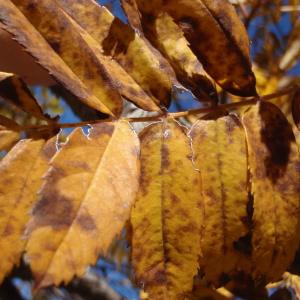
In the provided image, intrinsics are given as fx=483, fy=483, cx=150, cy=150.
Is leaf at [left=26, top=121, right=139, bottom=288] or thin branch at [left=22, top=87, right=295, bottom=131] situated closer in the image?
leaf at [left=26, top=121, right=139, bottom=288]

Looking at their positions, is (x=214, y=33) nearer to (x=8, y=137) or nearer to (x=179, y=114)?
(x=179, y=114)

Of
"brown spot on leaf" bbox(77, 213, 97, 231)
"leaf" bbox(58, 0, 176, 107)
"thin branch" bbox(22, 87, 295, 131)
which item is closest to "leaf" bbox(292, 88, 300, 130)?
"thin branch" bbox(22, 87, 295, 131)

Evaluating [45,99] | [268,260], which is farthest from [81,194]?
[45,99]

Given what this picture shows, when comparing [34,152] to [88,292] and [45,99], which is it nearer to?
[88,292]

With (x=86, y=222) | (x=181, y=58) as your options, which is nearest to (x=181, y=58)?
(x=181, y=58)

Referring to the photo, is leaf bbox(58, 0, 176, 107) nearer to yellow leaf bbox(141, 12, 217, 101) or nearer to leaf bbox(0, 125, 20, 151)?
yellow leaf bbox(141, 12, 217, 101)

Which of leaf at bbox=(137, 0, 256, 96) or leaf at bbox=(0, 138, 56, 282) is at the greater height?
leaf at bbox=(137, 0, 256, 96)

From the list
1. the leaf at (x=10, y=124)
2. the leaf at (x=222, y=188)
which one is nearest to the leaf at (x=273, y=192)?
the leaf at (x=222, y=188)
